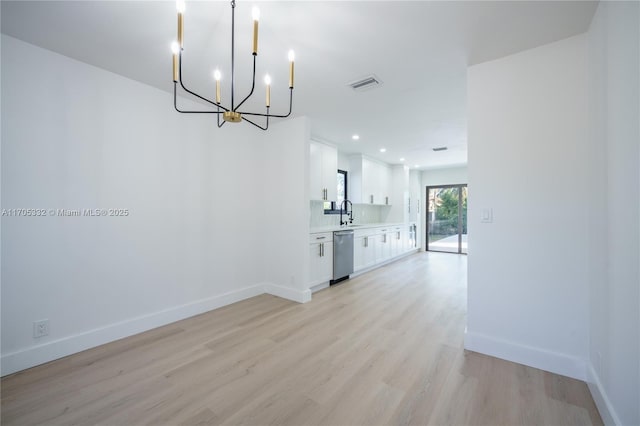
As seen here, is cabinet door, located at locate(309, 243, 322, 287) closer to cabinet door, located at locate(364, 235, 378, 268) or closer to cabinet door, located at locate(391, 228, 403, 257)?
cabinet door, located at locate(364, 235, 378, 268)

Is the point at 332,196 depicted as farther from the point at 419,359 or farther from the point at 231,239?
the point at 419,359

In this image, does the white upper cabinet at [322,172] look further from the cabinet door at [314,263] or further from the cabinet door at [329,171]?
the cabinet door at [314,263]

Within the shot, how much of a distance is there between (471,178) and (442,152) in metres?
3.64

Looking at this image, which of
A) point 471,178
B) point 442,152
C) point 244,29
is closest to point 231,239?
point 244,29

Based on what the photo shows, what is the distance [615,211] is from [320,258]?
127 inches

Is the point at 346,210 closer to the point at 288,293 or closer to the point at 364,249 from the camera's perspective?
the point at 364,249

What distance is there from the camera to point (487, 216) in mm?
2295

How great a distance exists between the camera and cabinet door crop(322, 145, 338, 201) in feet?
15.6

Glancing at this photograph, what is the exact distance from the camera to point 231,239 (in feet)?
11.7

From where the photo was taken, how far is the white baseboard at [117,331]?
204cm

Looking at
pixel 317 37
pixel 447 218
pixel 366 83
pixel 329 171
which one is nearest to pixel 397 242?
pixel 447 218

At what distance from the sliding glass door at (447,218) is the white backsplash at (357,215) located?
5.90ft

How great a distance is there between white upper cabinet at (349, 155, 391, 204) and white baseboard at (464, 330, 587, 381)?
397 cm

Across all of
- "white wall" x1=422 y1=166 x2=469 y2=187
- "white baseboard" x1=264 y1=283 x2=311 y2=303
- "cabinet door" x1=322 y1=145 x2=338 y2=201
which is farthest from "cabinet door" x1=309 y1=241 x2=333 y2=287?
"white wall" x1=422 y1=166 x2=469 y2=187
